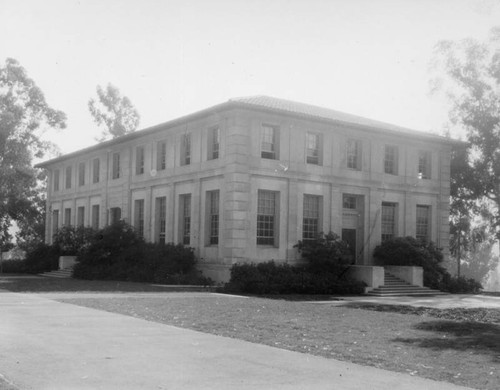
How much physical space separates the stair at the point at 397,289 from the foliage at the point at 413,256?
0.77 metres

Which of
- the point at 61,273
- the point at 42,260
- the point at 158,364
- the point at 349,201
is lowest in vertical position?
the point at 61,273

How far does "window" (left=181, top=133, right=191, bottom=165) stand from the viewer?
33.0 meters

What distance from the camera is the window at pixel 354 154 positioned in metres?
32.8

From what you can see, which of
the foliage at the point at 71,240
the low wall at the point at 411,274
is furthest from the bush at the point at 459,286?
the foliage at the point at 71,240

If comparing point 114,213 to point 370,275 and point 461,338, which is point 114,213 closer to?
point 370,275

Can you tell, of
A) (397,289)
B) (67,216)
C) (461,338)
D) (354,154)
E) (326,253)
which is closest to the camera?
(461,338)

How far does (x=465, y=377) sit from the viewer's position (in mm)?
8227

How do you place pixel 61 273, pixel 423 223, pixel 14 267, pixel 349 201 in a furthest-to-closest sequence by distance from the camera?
pixel 14 267 → pixel 61 273 → pixel 423 223 → pixel 349 201

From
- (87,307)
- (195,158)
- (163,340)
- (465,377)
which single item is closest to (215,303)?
(87,307)

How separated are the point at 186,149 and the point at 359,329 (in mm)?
A: 21279

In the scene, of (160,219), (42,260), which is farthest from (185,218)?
(42,260)

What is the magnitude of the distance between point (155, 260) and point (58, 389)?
2441 centimetres

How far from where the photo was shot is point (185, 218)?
3344cm

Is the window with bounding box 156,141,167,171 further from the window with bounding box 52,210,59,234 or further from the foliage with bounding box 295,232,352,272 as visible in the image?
the window with bounding box 52,210,59,234
